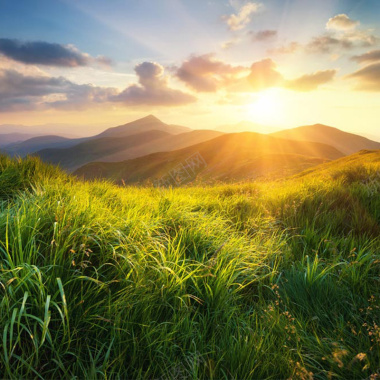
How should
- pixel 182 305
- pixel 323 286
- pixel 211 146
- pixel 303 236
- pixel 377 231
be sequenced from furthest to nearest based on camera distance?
pixel 211 146, pixel 377 231, pixel 303 236, pixel 323 286, pixel 182 305

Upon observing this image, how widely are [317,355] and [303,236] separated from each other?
2.99 meters

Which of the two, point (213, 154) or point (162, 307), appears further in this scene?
point (213, 154)

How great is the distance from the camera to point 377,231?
223 inches

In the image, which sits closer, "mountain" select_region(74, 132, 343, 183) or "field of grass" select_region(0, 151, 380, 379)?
"field of grass" select_region(0, 151, 380, 379)

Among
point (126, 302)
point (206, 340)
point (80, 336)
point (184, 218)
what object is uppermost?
point (184, 218)

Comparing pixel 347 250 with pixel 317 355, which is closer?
pixel 317 355

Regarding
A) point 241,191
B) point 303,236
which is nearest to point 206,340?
point 303,236

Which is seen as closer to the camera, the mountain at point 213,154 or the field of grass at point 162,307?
the field of grass at point 162,307

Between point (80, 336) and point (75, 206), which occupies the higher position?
point (75, 206)

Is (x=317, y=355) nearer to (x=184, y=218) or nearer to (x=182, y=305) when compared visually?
(x=182, y=305)

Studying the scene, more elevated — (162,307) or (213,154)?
Result: (213,154)

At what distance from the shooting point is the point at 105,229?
3664 millimetres

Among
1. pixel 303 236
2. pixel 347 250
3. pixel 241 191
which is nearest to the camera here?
pixel 347 250

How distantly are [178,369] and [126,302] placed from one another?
0.79 metres
